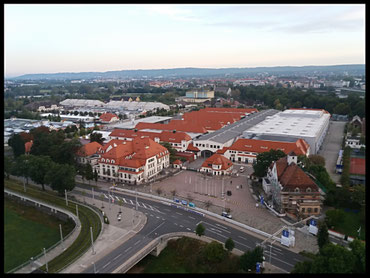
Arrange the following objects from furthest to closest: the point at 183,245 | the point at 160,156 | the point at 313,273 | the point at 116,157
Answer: the point at 160,156, the point at 116,157, the point at 183,245, the point at 313,273

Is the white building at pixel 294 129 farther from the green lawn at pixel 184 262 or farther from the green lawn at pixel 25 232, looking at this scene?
the green lawn at pixel 25 232

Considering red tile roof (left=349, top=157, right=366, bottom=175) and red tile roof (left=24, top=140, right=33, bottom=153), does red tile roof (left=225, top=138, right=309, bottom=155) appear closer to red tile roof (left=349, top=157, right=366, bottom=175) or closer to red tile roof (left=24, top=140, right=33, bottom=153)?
red tile roof (left=349, top=157, right=366, bottom=175)

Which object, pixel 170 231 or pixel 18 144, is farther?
pixel 18 144

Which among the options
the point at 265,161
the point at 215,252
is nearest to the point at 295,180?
the point at 265,161

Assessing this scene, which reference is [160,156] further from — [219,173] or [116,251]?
[116,251]

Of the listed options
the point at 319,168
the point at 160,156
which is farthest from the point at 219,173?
the point at 319,168

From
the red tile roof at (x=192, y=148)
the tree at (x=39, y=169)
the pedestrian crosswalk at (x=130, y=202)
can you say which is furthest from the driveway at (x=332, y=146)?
the tree at (x=39, y=169)

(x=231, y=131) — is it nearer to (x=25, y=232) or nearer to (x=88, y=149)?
(x=88, y=149)
